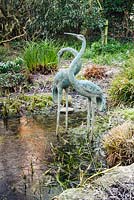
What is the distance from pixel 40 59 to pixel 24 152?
5.31m

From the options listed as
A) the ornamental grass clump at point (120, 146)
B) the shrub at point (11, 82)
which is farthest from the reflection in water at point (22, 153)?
the shrub at point (11, 82)

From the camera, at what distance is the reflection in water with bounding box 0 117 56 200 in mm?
5539

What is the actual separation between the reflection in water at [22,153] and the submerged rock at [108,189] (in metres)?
1.64

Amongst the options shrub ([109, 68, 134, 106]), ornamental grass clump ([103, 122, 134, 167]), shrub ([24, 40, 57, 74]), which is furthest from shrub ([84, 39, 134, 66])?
ornamental grass clump ([103, 122, 134, 167])

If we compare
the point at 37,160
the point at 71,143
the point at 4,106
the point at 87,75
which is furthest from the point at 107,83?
the point at 37,160

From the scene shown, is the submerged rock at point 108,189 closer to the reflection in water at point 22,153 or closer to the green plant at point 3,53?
the reflection in water at point 22,153

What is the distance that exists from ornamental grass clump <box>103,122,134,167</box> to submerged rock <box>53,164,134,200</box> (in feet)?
7.13

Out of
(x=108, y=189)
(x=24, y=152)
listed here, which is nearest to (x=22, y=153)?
(x=24, y=152)

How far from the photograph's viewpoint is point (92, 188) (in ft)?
12.0

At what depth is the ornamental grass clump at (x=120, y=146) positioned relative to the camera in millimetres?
6078

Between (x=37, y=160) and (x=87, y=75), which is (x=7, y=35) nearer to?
(x=87, y=75)

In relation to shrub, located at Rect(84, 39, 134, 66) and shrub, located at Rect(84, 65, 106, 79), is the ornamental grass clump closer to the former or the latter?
→ shrub, located at Rect(84, 65, 106, 79)

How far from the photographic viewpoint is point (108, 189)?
3666 mm

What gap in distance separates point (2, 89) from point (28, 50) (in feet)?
5.02
